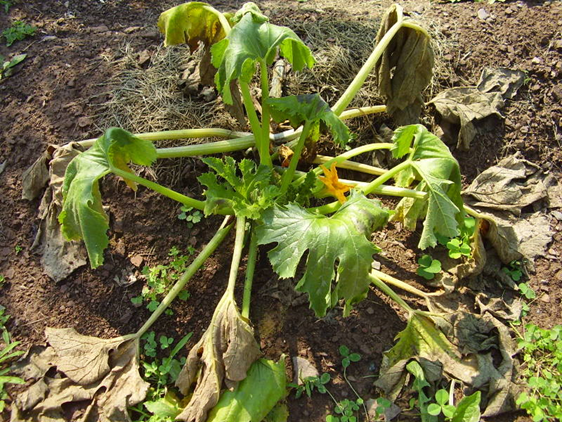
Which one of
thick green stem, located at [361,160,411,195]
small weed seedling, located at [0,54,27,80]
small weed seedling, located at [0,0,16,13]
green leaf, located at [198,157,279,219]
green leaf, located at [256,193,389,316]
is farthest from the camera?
small weed seedling, located at [0,0,16,13]

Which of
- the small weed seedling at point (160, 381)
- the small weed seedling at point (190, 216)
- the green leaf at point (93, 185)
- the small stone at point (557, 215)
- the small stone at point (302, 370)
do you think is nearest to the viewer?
the green leaf at point (93, 185)

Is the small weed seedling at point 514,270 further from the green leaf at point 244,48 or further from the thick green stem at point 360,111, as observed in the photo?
the green leaf at point 244,48

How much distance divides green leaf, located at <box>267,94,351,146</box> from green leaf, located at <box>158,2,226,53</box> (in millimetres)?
845

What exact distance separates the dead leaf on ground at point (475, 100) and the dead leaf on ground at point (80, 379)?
2.82m

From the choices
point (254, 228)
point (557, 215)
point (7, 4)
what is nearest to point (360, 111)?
point (254, 228)

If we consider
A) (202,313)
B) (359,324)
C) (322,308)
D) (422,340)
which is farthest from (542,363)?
(202,313)

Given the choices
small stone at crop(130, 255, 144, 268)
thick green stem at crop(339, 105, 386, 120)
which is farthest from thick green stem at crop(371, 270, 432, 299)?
small stone at crop(130, 255, 144, 268)

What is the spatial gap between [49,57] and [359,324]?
339cm

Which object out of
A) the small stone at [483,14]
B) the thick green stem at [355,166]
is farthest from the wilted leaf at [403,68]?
the small stone at [483,14]

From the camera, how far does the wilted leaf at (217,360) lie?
2627 millimetres

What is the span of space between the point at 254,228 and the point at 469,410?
158cm

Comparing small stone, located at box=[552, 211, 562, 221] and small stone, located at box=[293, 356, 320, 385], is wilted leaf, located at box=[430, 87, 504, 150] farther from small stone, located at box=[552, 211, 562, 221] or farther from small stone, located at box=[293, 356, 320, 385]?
small stone, located at box=[293, 356, 320, 385]

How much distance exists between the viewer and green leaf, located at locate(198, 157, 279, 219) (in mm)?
2811

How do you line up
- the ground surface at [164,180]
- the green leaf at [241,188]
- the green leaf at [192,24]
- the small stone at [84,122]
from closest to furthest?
the green leaf at [241,188]
the ground surface at [164,180]
the green leaf at [192,24]
the small stone at [84,122]
